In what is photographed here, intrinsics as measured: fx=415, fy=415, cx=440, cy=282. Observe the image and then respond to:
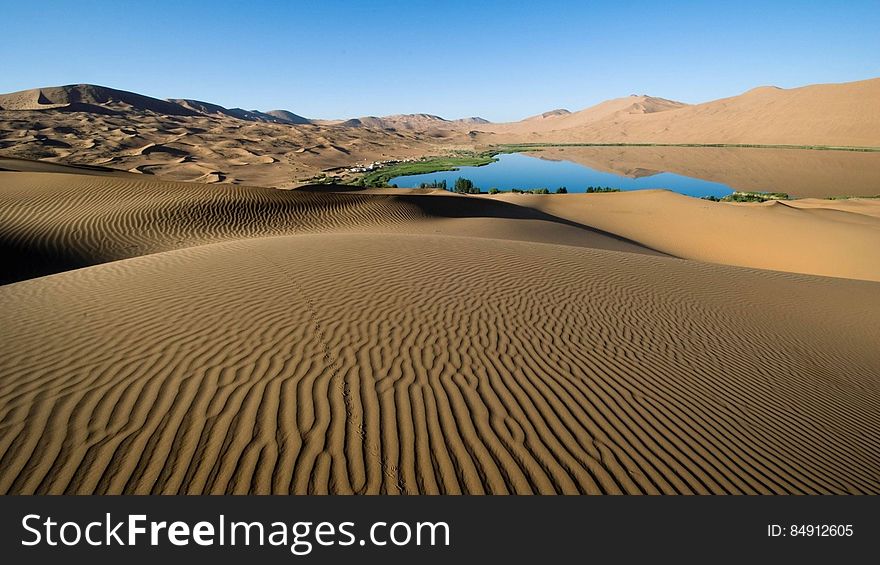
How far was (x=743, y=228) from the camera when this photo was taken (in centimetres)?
2384

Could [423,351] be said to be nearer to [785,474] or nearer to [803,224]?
[785,474]

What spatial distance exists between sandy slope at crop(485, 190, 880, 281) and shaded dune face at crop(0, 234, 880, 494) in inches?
547

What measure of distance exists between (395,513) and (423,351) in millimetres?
2175

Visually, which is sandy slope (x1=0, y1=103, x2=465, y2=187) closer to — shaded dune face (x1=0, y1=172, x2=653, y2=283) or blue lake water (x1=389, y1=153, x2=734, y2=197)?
blue lake water (x1=389, y1=153, x2=734, y2=197)

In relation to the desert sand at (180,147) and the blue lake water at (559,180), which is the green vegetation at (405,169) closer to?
the blue lake water at (559,180)

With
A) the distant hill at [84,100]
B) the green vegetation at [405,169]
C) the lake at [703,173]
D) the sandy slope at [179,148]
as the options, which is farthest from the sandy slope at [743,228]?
the distant hill at [84,100]

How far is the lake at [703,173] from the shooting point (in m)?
46.3

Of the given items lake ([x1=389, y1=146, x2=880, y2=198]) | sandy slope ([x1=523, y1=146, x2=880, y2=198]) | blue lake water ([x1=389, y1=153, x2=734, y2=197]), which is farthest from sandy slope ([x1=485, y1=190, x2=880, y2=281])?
blue lake water ([x1=389, y1=153, x2=734, y2=197])

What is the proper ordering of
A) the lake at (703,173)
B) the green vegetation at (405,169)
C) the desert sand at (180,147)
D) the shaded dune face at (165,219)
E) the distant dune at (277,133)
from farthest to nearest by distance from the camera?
the green vegetation at (405,169), the distant dune at (277,133), the desert sand at (180,147), the lake at (703,173), the shaded dune face at (165,219)

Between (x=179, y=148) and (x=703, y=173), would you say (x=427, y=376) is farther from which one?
(x=703, y=173)

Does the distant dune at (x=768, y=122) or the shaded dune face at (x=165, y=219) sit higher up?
the distant dune at (x=768, y=122)

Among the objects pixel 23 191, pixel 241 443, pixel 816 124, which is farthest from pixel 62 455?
pixel 816 124

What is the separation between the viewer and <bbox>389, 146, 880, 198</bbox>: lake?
46.3 m

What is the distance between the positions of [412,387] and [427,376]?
0.28m
